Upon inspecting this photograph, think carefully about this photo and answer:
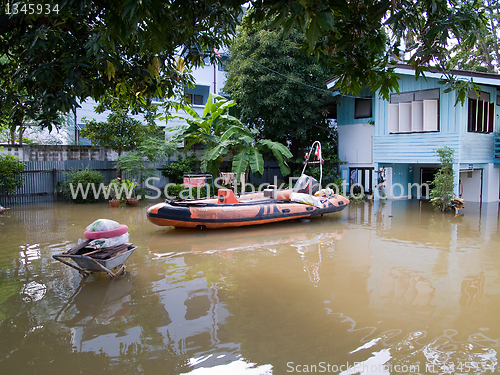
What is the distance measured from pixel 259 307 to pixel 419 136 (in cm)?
1124

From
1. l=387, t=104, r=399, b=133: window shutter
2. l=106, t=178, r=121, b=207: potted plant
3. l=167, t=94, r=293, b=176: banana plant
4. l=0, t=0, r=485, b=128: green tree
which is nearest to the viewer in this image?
l=0, t=0, r=485, b=128: green tree

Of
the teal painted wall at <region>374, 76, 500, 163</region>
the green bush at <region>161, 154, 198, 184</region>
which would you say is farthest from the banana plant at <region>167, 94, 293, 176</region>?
the teal painted wall at <region>374, 76, 500, 163</region>

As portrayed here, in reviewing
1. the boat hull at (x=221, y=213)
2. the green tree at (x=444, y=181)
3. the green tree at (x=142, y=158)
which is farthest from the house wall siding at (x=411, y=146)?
the green tree at (x=142, y=158)

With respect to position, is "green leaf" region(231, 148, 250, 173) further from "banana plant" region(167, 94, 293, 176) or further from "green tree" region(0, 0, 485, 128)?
"green tree" region(0, 0, 485, 128)

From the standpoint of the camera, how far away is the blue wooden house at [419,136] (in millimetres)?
13328

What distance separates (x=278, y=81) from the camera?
1555 centimetres

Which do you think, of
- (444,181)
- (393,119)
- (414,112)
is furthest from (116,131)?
(444,181)

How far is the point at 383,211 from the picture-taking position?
523 inches

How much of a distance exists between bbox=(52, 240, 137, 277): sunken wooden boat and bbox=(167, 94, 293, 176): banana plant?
24.0ft

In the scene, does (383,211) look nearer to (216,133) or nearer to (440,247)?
(440,247)

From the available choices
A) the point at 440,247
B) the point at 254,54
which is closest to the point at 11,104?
the point at 440,247

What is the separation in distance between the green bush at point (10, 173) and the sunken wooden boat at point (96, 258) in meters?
9.04

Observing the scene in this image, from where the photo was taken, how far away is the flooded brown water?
3.98 metres

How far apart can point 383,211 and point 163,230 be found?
7480 mm
